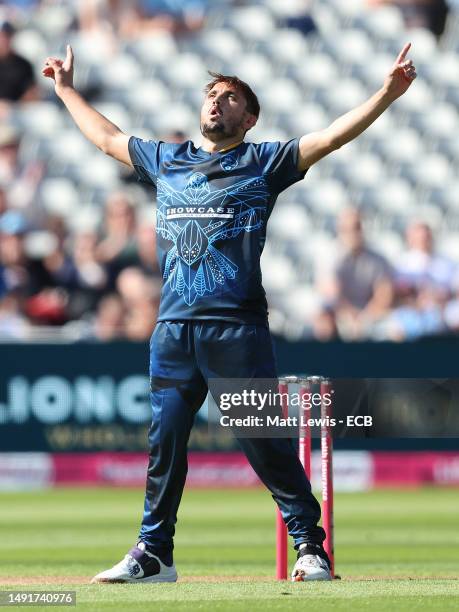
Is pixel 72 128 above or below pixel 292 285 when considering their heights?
above

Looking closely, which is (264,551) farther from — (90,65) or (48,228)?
(90,65)

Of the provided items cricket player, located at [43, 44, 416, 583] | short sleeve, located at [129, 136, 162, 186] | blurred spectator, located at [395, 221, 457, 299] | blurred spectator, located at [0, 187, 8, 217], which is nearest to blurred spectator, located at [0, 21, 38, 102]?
blurred spectator, located at [0, 187, 8, 217]

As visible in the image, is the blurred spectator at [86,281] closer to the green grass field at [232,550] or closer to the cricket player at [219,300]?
the green grass field at [232,550]

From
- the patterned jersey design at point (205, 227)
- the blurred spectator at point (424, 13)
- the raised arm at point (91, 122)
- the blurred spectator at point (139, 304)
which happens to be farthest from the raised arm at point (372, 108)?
the blurred spectator at point (424, 13)

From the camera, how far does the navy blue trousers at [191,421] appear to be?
20.0 ft

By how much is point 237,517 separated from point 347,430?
535 centimetres

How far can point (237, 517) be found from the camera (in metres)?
11.6

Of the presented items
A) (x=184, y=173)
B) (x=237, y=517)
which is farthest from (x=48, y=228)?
(x=184, y=173)

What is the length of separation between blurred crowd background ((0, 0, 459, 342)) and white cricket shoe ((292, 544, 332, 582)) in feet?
26.3

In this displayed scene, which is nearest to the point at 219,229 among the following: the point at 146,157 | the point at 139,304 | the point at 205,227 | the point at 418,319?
the point at 205,227

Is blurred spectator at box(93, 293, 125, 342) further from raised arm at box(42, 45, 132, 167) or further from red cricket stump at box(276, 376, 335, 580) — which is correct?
red cricket stump at box(276, 376, 335, 580)

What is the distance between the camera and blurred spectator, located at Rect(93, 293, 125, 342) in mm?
14078

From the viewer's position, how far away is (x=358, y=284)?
48.2 feet

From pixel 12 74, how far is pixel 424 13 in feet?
19.5
